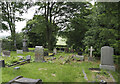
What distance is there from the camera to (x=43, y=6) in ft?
34.3

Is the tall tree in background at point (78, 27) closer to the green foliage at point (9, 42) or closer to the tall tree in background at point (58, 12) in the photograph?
the tall tree in background at point (58, 12)

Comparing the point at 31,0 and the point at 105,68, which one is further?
the point at 31,0

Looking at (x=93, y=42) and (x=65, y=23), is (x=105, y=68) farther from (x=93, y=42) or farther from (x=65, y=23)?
(x=65, y=23)

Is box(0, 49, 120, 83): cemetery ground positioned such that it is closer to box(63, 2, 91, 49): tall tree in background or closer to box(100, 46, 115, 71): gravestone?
box(100, 46, 115, 71): gravestone

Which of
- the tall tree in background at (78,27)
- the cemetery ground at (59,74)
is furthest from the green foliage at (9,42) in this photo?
the cemetery ground at (59,74)

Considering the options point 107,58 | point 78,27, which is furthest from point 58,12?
point 107,58

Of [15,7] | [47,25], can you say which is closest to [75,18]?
[47,25]

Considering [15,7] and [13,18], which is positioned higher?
[15,7]

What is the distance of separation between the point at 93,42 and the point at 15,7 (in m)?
10.1

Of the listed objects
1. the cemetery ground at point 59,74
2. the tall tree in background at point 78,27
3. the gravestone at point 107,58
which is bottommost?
the cemetery ground at point 59,74

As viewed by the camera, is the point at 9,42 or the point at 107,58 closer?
the point at 107,58

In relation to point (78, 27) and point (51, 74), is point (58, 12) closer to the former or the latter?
point (78, 27)

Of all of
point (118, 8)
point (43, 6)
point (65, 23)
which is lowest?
point (118, 8)

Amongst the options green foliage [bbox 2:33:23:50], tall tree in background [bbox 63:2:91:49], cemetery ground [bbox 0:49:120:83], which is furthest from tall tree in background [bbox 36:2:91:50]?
cemetery ground [bbox 0:49:120:83]
